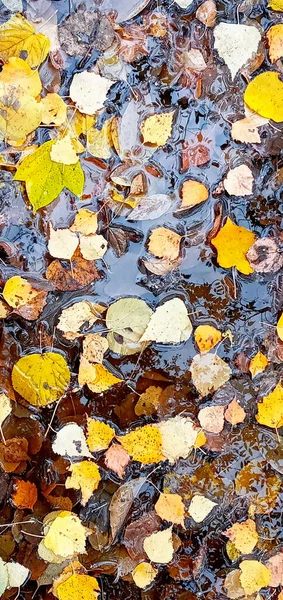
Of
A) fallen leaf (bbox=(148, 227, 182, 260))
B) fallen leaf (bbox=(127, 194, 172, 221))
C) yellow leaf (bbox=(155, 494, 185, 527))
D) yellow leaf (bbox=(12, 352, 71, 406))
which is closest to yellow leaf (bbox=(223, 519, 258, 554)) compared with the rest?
yellow leaf (bbox=(155, 494, 185, 527))

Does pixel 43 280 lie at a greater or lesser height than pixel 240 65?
lesser

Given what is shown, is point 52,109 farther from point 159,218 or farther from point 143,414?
point 143,414

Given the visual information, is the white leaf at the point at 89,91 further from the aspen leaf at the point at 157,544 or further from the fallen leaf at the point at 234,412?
the aspen leaf at the point at 157,544

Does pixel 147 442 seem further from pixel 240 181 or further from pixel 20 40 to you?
pixel 20 40

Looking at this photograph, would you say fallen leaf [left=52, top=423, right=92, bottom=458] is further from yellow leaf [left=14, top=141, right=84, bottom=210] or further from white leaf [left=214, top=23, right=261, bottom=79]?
white leaf [left=214, top=23, right=261, bottom=79]

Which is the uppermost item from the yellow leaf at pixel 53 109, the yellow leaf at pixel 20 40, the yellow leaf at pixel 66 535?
the yellow leaf at pixel 20 40

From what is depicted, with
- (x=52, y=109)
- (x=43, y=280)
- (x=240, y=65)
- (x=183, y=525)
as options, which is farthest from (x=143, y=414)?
(x=240, y=65)

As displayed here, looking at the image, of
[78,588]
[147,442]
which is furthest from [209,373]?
[78,588]

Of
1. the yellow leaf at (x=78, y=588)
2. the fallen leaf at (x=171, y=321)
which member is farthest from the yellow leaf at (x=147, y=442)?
the yellow leaf at (x=78, y=588)
